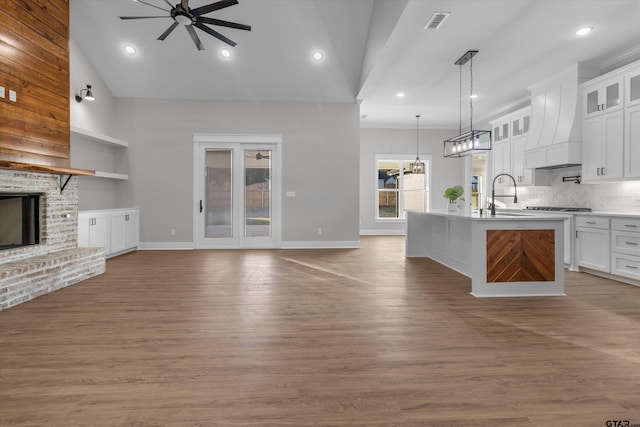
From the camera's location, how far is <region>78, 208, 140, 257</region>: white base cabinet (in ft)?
18.2

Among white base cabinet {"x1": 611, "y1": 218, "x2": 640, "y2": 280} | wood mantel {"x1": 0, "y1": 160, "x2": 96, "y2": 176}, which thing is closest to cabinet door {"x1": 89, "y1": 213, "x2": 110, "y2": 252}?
wood mantel {"x1": 0, "y1": 160, "x2": 96, "y2": 176}

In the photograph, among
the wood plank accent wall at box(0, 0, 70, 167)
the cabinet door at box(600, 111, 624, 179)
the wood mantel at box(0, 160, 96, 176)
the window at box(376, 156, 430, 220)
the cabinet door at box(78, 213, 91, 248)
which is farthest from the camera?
the window at box(376, 156, 430, 220)

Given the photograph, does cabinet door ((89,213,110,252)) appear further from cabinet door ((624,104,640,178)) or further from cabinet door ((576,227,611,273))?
cabinet door ((624,104,640,178))

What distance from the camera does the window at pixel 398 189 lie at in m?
10.4

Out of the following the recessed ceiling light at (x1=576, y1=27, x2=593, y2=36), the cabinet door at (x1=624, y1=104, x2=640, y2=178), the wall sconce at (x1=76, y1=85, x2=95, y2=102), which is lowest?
the cabinet door at (x1=624, y1=104, x2=640, y2=178)

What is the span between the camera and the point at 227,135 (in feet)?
24.7

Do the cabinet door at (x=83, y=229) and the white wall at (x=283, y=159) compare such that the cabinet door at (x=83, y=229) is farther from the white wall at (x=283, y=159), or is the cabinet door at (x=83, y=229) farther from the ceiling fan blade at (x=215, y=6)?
the ceiling fan blade at (x=215, y=6)

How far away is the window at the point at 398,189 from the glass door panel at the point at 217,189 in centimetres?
464

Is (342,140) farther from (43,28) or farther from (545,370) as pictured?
(545,370)

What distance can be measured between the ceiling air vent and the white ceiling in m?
0.07

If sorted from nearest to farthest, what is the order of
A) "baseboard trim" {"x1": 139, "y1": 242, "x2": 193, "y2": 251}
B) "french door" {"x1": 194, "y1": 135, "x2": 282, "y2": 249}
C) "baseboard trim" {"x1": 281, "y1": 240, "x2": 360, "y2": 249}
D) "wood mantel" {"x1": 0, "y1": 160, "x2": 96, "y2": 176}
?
"wood mantel" {"x1": 0, "y1": 160, "x2": 96, "y2": 176} → "baseboard trim" {"x1": 139, "y1": 242, "x2": 193, "y2": 251} → "french door" {"x1": 194, "y1": 135, "x2": 282, "y2": 249} → "baseboard trim" {"x1": 281, "y1": 240, "x2": 360, "y2": 249}

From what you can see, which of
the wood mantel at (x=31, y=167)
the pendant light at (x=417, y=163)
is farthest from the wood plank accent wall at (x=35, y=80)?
the pendant light at (x=417, y=163)

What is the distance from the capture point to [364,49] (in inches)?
251

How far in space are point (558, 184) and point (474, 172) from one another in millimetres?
4165
